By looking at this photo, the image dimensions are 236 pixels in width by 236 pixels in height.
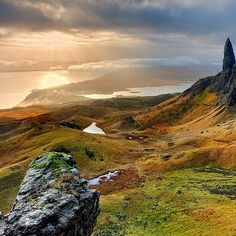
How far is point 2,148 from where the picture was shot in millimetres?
154750

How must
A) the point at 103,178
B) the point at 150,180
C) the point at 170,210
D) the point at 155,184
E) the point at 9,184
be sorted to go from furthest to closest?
the point at 103,178
the point at 9,184
the point at 150,180
the point at 155,184
the point at 170,210

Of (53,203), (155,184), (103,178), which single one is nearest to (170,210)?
(155,184)

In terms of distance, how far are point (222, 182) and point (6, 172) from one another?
158 feet

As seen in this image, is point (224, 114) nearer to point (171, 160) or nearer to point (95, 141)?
point (95, 141)

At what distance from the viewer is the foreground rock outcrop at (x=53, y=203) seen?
2480 cm

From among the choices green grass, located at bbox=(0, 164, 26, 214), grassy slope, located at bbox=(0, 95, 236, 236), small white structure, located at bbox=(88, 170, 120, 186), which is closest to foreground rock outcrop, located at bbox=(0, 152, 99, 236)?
grassy slope, located at bbox=(0, 95, 236, 236)

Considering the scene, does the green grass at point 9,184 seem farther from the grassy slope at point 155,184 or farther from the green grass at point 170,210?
the green grass at point 170,210

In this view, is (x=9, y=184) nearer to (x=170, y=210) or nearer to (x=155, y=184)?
(x=155, y=184)

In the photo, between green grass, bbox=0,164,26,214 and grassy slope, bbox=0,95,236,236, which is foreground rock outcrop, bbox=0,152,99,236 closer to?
grassy slope, bbox=0,95,236,236

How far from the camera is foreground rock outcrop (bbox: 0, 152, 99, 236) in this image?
2480cm

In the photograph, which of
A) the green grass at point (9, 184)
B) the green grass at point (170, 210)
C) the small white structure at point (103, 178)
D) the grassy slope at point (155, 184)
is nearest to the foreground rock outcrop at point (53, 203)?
the green grass at point (170, 210)

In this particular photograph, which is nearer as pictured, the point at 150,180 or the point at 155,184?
the point at 155,184

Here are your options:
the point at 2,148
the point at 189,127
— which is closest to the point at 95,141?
the point at 2,148

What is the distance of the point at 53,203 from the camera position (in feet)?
87.1
